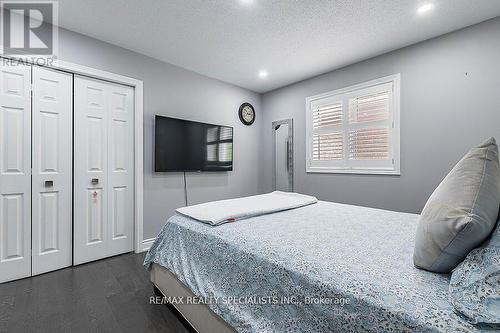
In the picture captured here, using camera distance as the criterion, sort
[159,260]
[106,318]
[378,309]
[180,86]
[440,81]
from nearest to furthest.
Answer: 1. [378,309]
2. [106,318]
3. [159,260]
4. [440,81]
5. [180,86]

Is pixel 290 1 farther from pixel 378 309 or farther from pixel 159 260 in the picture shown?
pixel 159 260

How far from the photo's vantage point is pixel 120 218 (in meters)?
2.97

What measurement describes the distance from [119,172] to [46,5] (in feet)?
5.91

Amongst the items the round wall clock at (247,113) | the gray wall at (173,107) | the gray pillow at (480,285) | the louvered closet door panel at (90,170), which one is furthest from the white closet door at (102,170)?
the gray pillow at (480,285)

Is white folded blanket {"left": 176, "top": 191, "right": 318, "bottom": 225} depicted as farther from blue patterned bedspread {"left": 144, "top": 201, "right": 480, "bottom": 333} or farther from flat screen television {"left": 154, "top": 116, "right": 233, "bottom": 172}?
flat screen television {"left": 154, "top": 116, "right": 233, "bottom": 172}

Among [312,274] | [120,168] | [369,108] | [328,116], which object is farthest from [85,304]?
[369,108]

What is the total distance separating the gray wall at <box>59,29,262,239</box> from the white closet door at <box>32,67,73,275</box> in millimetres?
395

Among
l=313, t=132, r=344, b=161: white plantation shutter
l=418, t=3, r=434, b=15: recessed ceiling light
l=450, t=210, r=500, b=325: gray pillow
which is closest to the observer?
l=450, t=210, r=500, b=325: gray pillow

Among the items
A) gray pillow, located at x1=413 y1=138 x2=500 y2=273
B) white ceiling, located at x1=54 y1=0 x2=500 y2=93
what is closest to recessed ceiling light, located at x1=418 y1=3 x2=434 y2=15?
white ceiling, located at x1=54 y1=0 x2=500 y2=93

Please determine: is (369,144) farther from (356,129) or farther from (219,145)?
(219,145)

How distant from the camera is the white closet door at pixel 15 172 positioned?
222cm

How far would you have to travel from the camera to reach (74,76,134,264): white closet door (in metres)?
2.66

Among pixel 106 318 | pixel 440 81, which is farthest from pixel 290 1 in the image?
pixel 106 318

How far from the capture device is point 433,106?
266cm
